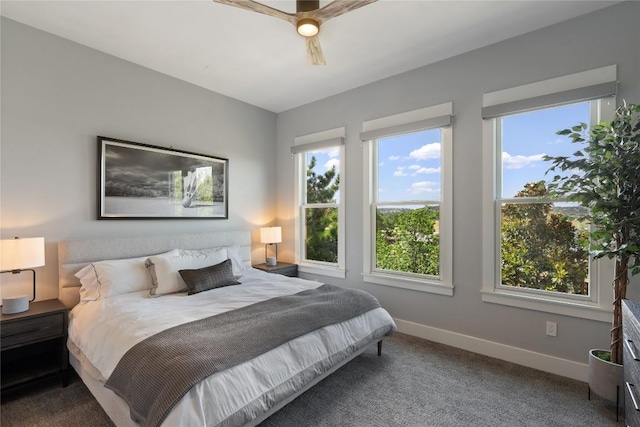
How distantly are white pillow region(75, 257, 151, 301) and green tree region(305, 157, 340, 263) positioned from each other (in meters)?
2.21

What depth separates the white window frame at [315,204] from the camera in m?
3.99

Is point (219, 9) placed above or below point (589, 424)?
above

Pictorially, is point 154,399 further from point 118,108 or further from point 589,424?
point 118,108

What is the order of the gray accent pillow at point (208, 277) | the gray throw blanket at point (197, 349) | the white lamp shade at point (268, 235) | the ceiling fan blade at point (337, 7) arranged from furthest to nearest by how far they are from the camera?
the white lamp shade at point (268, 235)
the gray accent pillow at point (208, 277)
the ceiling fan blade at point (337, 7)
the gray throw blanket at point (197, 349)

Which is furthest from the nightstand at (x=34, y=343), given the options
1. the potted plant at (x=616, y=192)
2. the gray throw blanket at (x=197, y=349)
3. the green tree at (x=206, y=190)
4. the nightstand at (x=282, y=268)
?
the potted plant at (x=616, y=192)

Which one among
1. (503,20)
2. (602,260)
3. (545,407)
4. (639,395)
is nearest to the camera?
(639,395)

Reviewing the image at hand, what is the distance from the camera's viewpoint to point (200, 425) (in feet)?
4.43

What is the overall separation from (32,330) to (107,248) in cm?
87

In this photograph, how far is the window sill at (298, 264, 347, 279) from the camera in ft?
13.2

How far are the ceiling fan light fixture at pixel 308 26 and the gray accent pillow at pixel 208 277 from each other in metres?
2.26

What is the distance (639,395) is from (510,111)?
2.25 metres

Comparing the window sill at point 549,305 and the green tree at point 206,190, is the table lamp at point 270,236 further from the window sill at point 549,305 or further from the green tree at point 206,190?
the window sill at point 549,305

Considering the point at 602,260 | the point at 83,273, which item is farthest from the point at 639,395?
the point at 83,273

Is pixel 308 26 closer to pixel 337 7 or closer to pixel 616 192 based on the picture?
pixel 337 7
